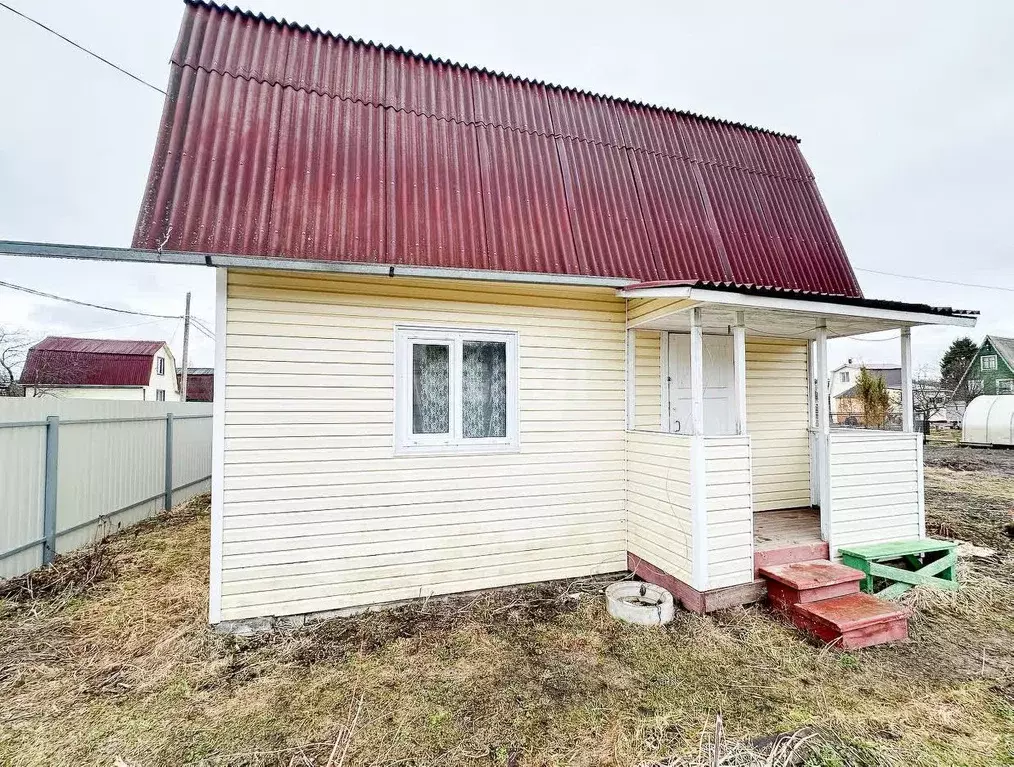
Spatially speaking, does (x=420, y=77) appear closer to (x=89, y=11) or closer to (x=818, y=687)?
(x=89, y=11)

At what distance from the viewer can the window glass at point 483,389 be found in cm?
444

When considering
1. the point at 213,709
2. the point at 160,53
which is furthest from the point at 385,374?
the point at 160,53

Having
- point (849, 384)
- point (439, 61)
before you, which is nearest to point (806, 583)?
point (439, 61)

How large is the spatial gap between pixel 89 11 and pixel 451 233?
267 inches

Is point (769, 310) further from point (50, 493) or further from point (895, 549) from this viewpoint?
point (50, 493)

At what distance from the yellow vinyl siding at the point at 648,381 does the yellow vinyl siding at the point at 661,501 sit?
0.32 m

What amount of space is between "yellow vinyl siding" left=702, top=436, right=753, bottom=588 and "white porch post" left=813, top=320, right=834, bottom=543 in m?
1.12

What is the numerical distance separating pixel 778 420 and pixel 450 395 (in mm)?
4328

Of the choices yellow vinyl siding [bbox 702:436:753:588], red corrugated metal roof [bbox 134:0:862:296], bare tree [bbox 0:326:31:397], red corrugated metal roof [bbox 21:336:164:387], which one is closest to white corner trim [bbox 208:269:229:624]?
red corrugated metal roof [bbox 134:0:862:296]

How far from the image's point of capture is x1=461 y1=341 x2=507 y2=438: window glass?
4.44 meters

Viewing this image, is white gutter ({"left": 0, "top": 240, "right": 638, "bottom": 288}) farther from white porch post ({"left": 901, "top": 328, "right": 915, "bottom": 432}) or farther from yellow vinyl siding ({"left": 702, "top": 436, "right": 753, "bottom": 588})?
white porch post ({"left": 901, "top": 328, "right": 915, "bottom": 432})

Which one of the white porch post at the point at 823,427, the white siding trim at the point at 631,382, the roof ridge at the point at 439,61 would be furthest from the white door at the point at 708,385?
the roof ridge at the point at 439,61

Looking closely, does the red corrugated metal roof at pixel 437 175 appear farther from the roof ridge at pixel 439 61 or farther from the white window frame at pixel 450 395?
the white window frame at pixel 450 395

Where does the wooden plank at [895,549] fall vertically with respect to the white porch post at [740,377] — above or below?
below
